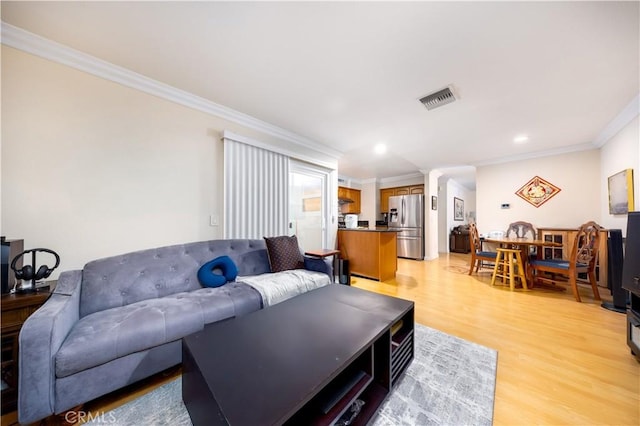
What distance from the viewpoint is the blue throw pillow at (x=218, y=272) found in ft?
6.88

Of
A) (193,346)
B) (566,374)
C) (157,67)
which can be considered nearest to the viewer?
(193,346)

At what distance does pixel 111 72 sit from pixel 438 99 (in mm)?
3243

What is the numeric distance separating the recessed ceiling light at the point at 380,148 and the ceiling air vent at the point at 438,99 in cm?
133

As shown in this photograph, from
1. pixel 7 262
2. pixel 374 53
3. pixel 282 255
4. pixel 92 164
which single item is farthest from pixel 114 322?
pixel 374 53

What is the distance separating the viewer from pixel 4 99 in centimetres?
158

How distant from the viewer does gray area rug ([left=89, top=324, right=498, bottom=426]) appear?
1187 mm

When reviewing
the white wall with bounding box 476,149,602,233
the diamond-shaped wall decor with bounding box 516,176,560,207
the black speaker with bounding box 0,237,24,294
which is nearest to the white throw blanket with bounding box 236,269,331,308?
the black speaker with bounding box 0,237,24,294

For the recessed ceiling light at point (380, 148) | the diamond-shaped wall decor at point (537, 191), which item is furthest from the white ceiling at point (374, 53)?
the diamond-shaped wall decor at point (537, 191)

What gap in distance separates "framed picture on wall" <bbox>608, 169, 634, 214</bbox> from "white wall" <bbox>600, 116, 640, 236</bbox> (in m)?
0.07

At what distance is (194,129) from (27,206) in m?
1.47

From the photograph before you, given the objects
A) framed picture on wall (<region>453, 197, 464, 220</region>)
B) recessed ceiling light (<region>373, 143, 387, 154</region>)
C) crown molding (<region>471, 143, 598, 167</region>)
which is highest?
recessed ceiling light (<region>373, 143, 387, 154</region>)

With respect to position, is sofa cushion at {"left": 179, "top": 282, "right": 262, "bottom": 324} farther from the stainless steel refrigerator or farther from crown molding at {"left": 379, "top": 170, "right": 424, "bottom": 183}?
crown molding at {"left": 379, "top": 170, "right": 424, "bottom": 183}

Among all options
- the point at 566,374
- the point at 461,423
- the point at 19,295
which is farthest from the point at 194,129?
the point at 566,374

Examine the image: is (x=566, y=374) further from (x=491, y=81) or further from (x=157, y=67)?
(x=157, y=67)
